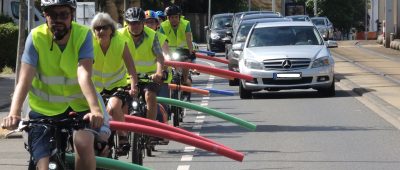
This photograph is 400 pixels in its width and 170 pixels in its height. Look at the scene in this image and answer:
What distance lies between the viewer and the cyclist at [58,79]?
6934mm

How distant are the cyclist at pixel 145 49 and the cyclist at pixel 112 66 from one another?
1.10 metres

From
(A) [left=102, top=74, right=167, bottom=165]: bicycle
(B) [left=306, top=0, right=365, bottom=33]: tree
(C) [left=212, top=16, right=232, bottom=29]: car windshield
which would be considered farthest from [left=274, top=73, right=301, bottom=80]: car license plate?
(B) [left=306, top=0, right=365, bottom=33]: tree

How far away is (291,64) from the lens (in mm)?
22391

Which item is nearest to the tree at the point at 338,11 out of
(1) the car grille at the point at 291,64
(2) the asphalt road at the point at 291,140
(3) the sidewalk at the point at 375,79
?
(3) the sidewalk at the point at 375,79

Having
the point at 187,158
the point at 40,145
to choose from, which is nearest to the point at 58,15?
the point at 40,145

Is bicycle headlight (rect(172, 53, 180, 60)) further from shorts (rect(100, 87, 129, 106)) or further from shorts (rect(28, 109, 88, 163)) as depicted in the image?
shorts (rect(28, 109, 88, 163))

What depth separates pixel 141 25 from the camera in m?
11.9

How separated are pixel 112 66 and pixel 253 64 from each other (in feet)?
40.6

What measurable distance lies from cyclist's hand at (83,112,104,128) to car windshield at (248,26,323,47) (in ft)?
55.1

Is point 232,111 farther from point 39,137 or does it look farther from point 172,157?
point 39,137

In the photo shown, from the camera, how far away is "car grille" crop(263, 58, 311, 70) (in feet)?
73.4

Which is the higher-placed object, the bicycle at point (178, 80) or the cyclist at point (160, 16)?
the cyclist at point (160, 16)

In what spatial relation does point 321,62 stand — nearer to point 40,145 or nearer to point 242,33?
point 242,33

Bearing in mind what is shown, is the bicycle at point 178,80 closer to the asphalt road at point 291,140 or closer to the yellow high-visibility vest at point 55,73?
the asphalt road at point 291,140
